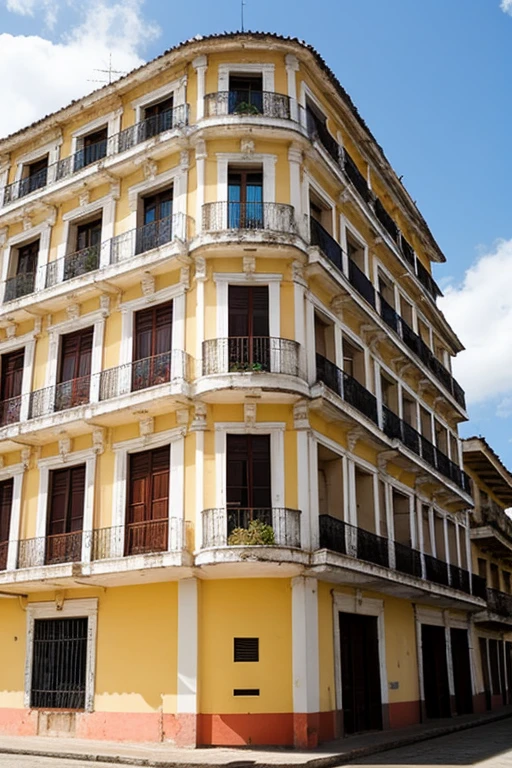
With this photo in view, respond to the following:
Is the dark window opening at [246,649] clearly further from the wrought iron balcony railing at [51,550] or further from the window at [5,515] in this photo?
the window at [5,515]

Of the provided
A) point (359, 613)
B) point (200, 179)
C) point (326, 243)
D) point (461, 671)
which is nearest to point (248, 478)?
point (359, 613)

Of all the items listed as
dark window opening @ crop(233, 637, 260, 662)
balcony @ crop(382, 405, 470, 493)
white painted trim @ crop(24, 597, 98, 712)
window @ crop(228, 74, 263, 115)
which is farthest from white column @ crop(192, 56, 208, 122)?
dark window opening @ crop(233, 637, 260, 662)

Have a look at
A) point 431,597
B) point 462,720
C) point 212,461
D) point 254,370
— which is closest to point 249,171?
point 254,370

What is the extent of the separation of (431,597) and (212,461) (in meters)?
10.2

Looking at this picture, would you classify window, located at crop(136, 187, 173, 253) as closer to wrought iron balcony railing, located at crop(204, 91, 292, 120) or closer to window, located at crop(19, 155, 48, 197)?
wrought iron balcony railing, located at crop(204, 91, 292, 120)

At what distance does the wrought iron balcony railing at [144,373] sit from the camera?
1888 centimetres

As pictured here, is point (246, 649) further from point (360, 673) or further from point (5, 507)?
point (5, 507)

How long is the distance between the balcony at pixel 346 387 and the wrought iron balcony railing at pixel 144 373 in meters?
3.20

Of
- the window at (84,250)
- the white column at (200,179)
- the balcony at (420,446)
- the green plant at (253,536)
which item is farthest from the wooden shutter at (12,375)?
the balcony at (420,446)

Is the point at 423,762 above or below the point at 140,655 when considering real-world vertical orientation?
below

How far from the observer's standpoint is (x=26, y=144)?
25.2 m

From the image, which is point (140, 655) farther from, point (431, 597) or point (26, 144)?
point (26, 144)

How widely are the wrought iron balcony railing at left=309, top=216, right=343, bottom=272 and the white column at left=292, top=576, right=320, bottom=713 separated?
804cm

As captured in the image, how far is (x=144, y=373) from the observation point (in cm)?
1975
